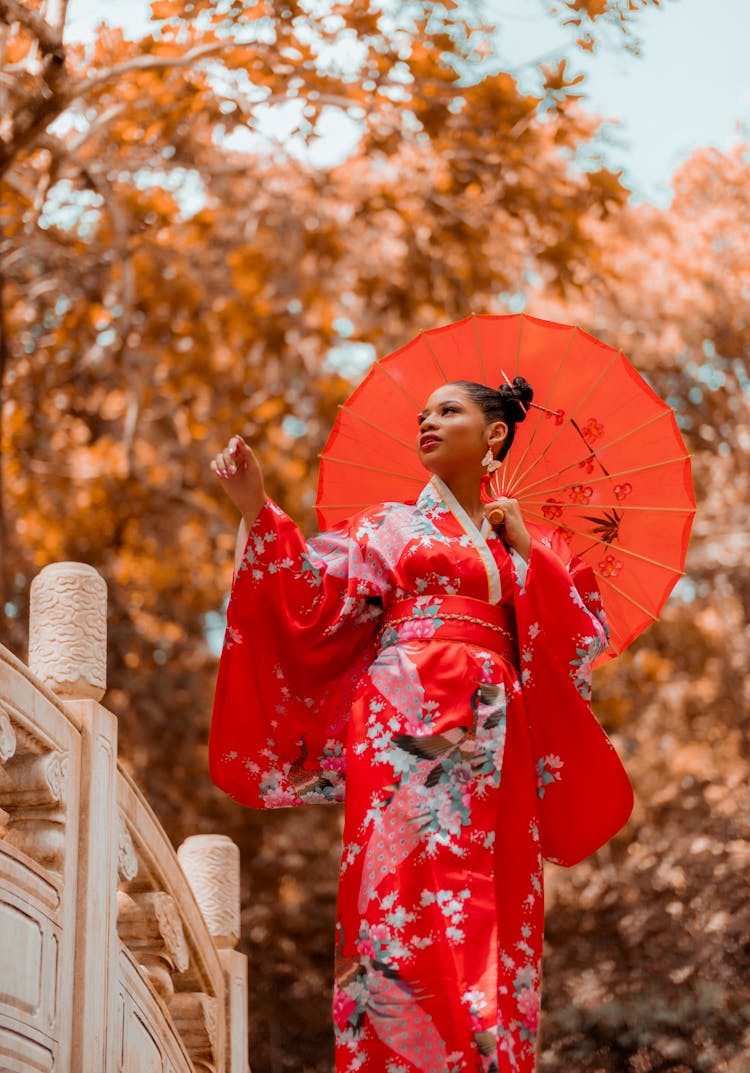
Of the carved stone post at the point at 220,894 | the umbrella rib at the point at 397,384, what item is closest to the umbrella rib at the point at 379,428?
the umbrella rib at the point at 397,384

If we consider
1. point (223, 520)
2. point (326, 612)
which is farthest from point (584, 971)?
point (326, 612)

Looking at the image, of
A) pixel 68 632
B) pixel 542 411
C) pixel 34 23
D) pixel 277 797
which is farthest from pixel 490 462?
pixel 34 23

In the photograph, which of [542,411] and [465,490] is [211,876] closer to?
[465,490]

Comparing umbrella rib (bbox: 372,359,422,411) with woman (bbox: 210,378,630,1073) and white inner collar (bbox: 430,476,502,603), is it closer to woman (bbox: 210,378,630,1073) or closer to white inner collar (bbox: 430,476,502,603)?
woman (bbox: 210,378,630,1073)

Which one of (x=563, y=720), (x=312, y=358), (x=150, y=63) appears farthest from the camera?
(x=312, y=358)

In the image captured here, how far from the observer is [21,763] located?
334 cm

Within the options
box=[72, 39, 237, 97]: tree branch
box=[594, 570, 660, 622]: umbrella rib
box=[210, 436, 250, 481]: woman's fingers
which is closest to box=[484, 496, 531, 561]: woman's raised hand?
box=[594, 570, 660, 622]: umbrella rib

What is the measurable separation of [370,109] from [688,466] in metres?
3.45

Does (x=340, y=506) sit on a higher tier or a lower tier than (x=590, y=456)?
lower

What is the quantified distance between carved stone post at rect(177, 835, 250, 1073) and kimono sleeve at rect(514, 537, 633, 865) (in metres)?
1.34

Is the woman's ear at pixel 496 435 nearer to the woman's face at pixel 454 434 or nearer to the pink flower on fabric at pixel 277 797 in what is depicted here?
the woman's face at pixel 454 434

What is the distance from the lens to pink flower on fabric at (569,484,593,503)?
13.7 feet

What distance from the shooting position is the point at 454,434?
3.87 metres

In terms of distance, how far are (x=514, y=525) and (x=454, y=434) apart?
327 mm
